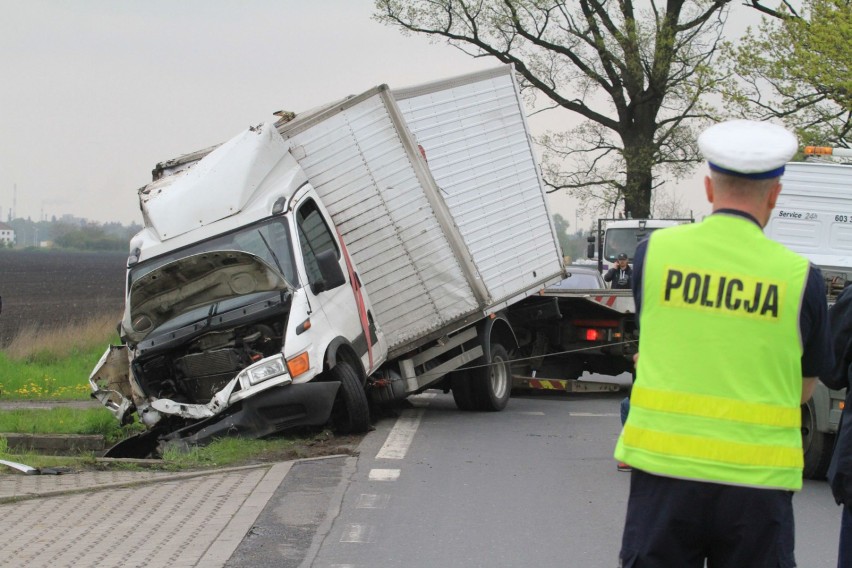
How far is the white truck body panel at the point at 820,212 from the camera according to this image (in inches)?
559

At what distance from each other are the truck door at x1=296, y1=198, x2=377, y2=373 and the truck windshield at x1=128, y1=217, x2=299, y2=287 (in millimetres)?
168

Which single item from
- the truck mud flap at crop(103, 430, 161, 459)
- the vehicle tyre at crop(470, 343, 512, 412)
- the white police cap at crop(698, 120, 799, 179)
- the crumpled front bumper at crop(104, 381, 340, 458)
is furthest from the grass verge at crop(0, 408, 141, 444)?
the white police cap at crop(698, 120, 799, 179)

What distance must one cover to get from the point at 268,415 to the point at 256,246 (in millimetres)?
1661

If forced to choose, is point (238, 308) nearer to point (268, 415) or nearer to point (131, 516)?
point (268, 415)

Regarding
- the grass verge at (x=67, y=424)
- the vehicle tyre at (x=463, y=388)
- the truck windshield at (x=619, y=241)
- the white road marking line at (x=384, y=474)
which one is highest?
the white road marking line at (x=384, y=474)

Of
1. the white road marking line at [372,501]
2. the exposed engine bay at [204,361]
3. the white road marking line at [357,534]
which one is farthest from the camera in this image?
the exposed engine bay at [204,361]

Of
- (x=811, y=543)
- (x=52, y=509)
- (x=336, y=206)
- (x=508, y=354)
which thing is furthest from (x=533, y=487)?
(x=508, y=354)

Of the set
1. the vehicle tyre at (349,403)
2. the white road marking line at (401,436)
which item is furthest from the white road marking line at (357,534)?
the vehicle tyre at (349,403)

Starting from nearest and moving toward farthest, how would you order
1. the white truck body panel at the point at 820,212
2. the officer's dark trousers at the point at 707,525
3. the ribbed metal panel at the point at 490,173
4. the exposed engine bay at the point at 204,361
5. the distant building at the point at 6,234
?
the officer's dark trousers at the point at 707,525 < the exposed engine bay at the point at 204,361 < the ribbed metal panel at the point at 490,173 < the white truck body panel at the point at 820,212 < the distant building at the point at 6,234

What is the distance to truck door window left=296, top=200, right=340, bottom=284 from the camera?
11.2 m

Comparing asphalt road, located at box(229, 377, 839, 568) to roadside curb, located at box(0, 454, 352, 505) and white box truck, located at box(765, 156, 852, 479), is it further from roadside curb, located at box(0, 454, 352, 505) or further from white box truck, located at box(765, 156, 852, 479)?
white box truck, located at box(765, 156, 852, 479)

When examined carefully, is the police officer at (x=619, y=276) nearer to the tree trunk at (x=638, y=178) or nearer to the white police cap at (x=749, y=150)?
the tree trunk at (x=638, y=178)

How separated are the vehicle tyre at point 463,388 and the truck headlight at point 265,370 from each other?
140 inches

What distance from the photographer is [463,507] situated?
8.09 m
